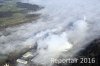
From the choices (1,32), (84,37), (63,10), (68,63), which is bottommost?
(68,63)

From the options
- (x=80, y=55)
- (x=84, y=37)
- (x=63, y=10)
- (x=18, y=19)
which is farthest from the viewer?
(x=63, y=10)

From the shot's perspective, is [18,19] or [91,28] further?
[18,19]

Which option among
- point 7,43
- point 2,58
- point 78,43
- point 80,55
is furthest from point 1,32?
point 80,55

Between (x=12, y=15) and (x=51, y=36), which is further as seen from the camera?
(x=12, y=15)

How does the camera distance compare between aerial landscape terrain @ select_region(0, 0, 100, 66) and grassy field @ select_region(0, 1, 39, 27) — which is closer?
aerial landscape terrain @ select_region(0, 0, 100, 66)

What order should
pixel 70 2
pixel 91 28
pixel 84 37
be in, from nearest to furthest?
pixel 84 37, pixel 91 28, pixel 70 2

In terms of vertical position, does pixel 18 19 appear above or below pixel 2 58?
above

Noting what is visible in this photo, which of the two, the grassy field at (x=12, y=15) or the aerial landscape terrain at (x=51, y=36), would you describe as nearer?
the aerial landscape terrain at (x=51, y=36)

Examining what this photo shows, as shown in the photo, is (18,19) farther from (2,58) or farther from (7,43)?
(2,58)

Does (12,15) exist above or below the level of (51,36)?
above
